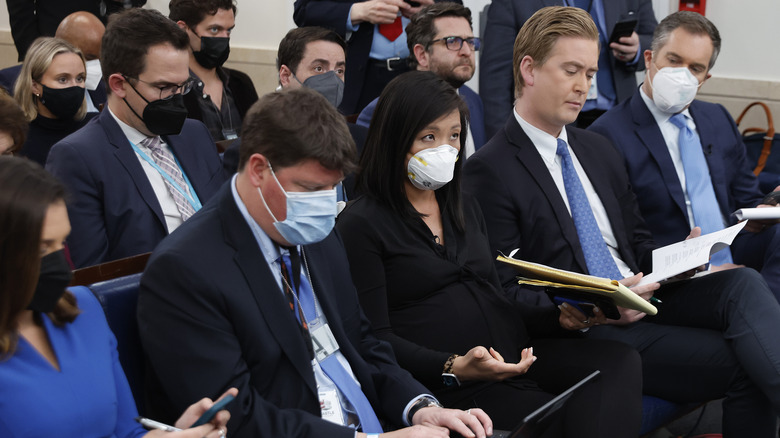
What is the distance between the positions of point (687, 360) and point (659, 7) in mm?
3730

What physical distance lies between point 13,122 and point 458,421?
1711 millimetres

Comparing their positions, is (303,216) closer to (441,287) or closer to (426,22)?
(441,287)

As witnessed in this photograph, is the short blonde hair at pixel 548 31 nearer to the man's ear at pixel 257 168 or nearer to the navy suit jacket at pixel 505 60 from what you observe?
the navy suit jacket at pixel 505 60

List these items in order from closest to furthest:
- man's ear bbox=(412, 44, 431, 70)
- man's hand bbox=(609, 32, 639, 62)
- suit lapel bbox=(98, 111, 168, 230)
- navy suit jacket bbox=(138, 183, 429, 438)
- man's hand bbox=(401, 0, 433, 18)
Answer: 1. navy suit jacket bbox=(138, 183, 429, 438)
2. suit lapel bbox=(98, 111, 168, 230)
3. man's ear bbox=(412, 44, 431, 70)
4. man's hand bbox=(609, 32, 639, 62)
5. man's hand bbox=(401, 0, 433, 18)

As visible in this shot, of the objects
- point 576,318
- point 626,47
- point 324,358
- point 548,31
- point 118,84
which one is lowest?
point 576,318

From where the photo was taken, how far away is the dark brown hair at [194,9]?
468 cm

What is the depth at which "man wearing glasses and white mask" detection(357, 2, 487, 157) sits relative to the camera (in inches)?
168

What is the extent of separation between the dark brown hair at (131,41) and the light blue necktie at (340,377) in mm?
1342

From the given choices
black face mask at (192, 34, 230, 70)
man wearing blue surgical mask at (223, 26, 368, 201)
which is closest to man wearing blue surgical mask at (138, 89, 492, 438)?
man wearing blue surgical mask at (223, 26, 368, 201)

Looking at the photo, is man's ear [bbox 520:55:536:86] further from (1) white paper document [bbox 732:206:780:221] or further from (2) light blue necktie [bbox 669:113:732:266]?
(1) white paper document [bbox 732:206:780:221]

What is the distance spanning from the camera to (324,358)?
217 centimetres

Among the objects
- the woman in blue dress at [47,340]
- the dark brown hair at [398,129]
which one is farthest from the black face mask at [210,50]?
the woman in blue dress at [47,340]

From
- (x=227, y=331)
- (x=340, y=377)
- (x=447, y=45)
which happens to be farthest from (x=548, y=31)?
(x=227, y=331)

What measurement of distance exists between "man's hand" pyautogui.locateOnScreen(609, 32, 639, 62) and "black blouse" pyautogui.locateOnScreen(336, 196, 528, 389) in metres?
2.37
